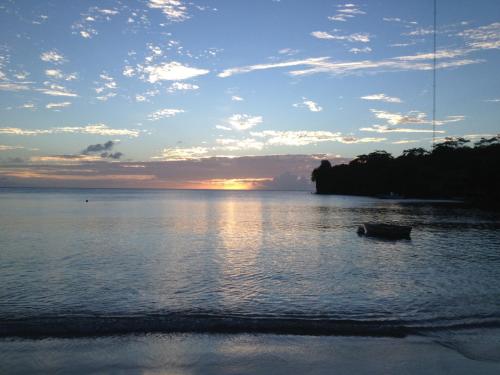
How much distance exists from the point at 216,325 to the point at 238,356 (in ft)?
8.84

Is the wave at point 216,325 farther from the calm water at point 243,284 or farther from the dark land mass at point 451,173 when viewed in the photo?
the dark land mass at point 451,173

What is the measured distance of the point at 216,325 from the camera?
40.9ft

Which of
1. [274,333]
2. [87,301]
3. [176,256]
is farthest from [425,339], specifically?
[176,256]

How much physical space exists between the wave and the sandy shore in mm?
514

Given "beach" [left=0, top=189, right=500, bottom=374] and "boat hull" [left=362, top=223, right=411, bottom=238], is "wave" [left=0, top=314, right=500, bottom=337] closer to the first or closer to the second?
"beach" [left=0, top=189, right=500, bottom=374]

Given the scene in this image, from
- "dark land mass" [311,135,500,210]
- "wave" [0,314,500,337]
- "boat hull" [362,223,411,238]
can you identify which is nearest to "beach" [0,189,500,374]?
"wave" [0,314,500,337]

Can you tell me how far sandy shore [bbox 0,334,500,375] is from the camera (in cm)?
903

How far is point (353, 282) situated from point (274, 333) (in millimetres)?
9092

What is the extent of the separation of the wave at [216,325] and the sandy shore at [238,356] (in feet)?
1.69

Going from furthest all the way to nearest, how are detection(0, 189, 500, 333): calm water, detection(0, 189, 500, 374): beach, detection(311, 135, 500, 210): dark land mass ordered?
detection(311, 135, 500, 210): dark land mass < detection(0, 189, 500, 333): calm water < detection(0, 189, 500, 374): beach

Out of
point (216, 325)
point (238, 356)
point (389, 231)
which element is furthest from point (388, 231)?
point (238, 356)

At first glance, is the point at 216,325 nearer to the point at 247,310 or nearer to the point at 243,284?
the point at 247,310

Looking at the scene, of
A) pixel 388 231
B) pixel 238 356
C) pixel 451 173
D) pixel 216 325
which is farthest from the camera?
pixel 451 173

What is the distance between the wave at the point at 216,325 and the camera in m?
11.8
